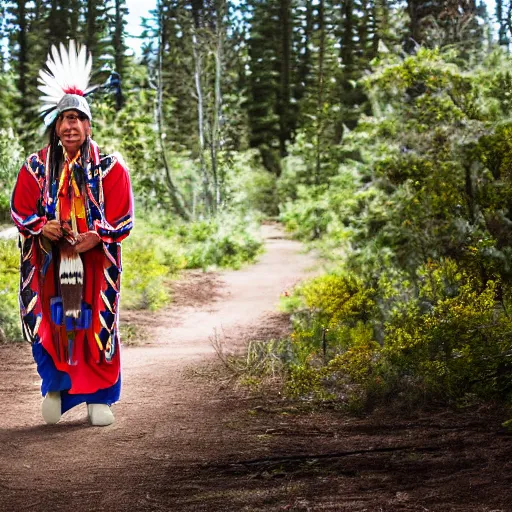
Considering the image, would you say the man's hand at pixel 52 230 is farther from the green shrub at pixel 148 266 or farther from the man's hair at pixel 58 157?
the green shrub at pixel 148 266

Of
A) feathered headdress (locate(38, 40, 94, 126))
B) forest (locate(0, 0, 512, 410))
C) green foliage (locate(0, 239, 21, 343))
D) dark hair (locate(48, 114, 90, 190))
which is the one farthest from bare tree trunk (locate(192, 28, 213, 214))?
dark hair (locate(48, 114, 90, 190))

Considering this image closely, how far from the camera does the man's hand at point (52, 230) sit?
4727 millimetres

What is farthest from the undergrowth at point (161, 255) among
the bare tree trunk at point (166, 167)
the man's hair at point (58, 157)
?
the man's hair at point (58, 157)

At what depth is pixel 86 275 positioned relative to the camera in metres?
4.93

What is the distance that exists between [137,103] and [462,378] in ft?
51.8

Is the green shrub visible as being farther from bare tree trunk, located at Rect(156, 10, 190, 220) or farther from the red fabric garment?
Answer: the red fabric garment

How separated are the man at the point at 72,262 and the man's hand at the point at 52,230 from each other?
0.03 metres

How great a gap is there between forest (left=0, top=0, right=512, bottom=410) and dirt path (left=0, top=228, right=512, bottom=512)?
466mm

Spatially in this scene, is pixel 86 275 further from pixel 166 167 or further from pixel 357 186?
pixel 166 167

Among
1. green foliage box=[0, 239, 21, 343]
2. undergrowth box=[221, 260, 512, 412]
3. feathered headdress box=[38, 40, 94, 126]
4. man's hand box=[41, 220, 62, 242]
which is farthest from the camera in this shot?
green foliage box=[0, 239, 21, 343]

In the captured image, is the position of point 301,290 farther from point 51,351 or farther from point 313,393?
point 51,351

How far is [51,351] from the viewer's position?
484 centimetres

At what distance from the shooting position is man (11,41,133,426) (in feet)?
15.8

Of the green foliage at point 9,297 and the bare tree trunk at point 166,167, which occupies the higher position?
the bare tree trunk at point 166,167
